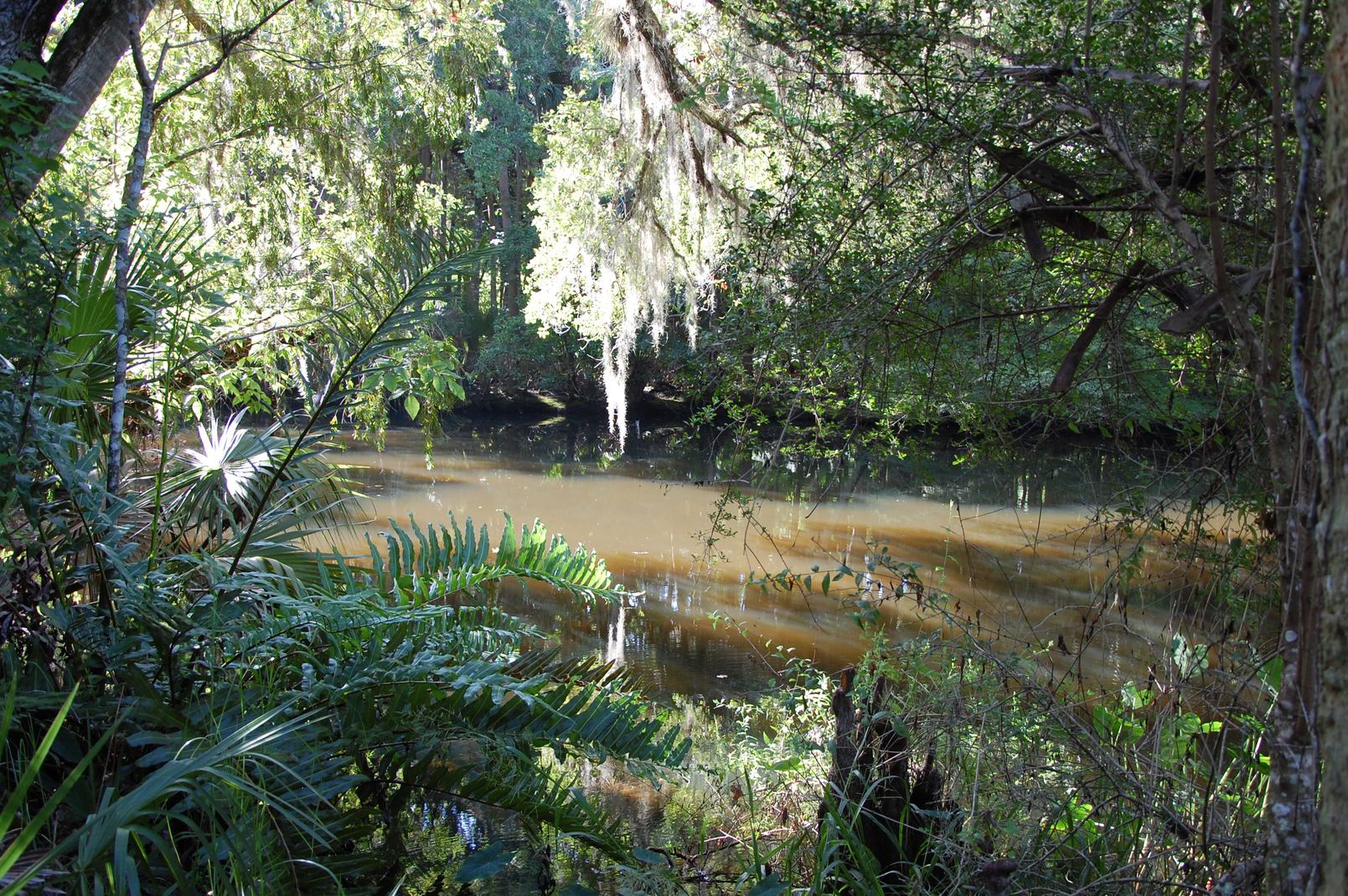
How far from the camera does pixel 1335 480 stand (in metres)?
1.05

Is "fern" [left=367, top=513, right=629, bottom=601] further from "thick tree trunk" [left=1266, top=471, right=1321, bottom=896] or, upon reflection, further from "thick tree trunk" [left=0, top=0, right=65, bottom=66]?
"thick tree trunk" [left=1266, top=471, right=1321, bottom=896]

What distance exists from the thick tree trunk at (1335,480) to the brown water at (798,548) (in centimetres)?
109

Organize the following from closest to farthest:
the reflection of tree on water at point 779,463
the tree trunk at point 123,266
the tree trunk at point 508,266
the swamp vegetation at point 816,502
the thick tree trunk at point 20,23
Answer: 1. the swamp vegetation at point 816,502
2. the tree trunk at point 123,266
3. the thick tree trunk at point 20,23
4. the reflection of tree on water at point 779,463
5. the tree trunk at point 508,266

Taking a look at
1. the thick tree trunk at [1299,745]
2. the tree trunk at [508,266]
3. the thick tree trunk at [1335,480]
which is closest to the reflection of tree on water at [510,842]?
the thick tree trunk at [1299,745]

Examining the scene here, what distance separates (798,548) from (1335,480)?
26.0 ft

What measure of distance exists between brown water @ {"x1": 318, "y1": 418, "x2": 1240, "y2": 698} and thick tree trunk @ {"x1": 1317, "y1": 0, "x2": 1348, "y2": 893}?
3.58 feet

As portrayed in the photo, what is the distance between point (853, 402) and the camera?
10.4 ft

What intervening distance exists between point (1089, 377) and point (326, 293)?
3.83 m

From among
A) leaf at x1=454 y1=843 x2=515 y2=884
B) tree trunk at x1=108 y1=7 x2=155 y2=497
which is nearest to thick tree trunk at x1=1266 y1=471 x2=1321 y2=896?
leaf at x1=454 y1=843 x2=515 y2=884

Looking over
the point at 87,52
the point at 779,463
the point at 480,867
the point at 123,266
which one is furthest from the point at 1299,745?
the point at 87,52

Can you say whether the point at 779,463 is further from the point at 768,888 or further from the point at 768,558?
the point at 768,558

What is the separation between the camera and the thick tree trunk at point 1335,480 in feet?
3.34

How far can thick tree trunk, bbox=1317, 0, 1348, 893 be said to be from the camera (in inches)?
40.0

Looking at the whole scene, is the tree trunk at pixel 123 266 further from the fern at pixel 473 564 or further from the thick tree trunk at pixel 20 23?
the fern at pixel 473 564
